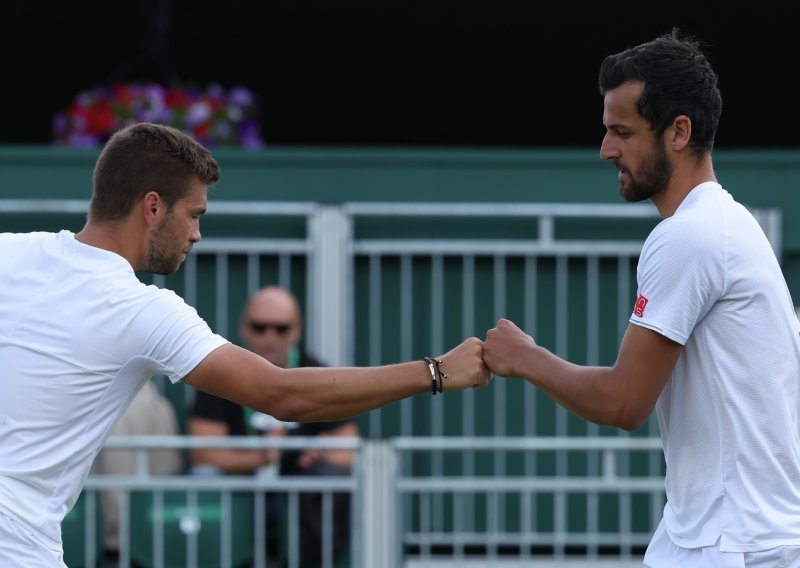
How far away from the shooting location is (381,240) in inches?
301

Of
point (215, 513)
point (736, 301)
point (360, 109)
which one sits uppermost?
point (360, 109)

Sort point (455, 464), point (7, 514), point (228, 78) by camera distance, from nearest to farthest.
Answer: point (7, 514)
point (455, 464)
point (228, 78)

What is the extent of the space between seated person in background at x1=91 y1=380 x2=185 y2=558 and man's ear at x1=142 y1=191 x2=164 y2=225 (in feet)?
8.58

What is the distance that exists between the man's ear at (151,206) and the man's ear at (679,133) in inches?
51.9

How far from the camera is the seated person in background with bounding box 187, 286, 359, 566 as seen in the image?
21.3ft

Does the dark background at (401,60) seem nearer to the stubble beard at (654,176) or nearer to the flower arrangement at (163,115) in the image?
the flower arrangement at (163,115)

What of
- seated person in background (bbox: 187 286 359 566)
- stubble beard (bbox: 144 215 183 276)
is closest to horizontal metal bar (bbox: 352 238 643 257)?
seated person in background (bbox: 187 286 359 566)

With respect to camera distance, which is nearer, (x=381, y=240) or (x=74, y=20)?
(x=381, y=240)

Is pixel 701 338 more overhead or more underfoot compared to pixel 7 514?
more overhead

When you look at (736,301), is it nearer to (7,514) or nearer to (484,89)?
(7,514)

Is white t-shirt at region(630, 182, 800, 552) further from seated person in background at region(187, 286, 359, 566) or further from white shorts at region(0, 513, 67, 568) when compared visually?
seated person in background at region(187, 286, 359, 566)

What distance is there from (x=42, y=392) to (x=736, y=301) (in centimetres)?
171

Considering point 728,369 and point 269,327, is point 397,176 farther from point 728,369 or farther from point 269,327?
point 728,369

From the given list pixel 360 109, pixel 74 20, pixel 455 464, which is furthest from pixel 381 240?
pixel 74 20
